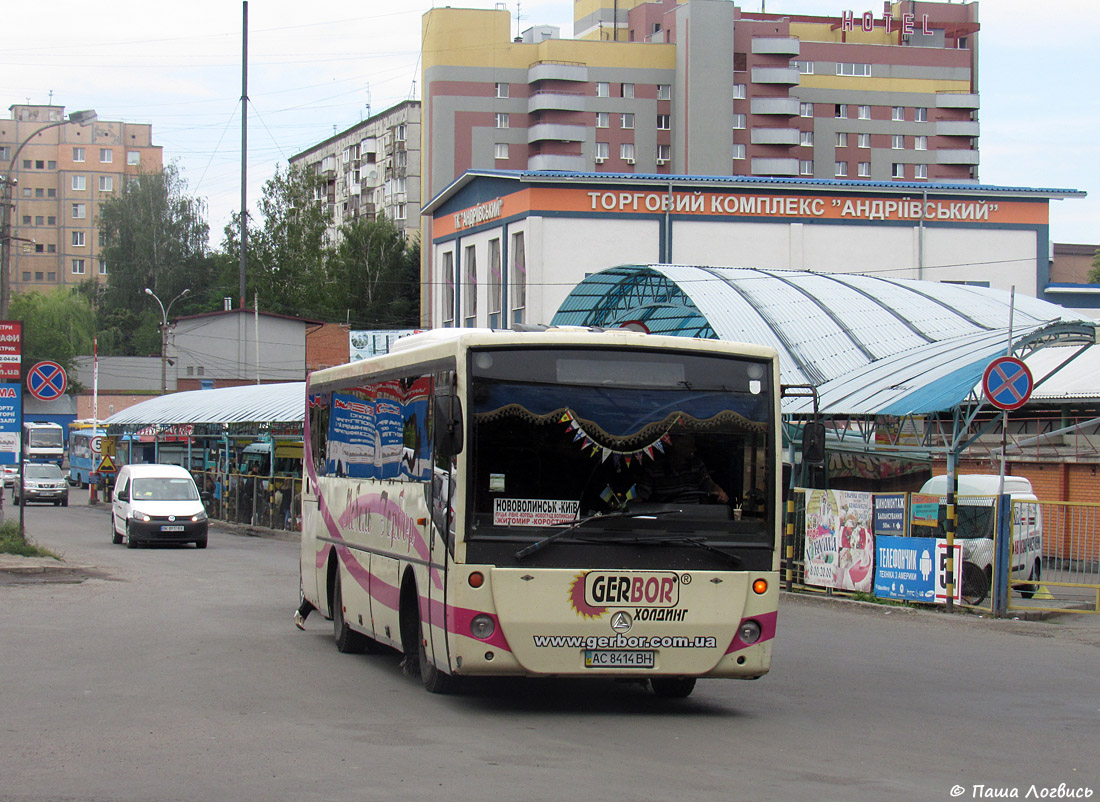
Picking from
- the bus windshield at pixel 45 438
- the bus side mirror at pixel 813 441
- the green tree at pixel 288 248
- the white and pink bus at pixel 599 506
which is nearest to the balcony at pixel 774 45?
the green tree at pixel 288 248

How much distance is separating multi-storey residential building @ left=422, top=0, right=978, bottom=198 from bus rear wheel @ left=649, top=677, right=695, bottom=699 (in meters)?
78.5

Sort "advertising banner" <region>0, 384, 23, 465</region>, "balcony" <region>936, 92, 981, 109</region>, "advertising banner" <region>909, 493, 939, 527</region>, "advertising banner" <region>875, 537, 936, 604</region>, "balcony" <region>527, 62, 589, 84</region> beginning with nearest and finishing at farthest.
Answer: "advertising banner" <region>875, 537, 936, 604</region> < "advertising banner" <region>909, 493, 939, 527</region> < "advertising banner" <region>0, 384, 23, 465</region> < "balcony" <region>527, 62, 589, 84</region> < "balcony" <region>936, 92, 981, 109</region>

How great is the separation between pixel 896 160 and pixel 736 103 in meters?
14.7

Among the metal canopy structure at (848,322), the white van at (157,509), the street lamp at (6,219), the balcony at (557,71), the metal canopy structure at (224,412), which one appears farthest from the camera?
the balcony at (557,71)

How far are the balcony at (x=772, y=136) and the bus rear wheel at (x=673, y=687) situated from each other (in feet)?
287

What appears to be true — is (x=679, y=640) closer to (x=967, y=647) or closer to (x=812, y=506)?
(x=967, y=647)

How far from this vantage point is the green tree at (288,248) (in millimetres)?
99938

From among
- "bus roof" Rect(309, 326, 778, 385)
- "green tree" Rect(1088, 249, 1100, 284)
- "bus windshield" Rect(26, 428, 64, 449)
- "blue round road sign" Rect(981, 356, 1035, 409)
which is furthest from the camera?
"green tree" Rect(1088, 249, 1100, 284)

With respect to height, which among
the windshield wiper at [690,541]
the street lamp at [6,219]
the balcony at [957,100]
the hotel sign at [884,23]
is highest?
the hotel sign at [884,23]

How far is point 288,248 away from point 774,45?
37.5m

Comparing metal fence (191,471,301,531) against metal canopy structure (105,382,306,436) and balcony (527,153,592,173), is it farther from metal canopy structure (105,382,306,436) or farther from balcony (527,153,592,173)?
balcony (527,153,592,173)

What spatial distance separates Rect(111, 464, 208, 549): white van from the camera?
31.9m

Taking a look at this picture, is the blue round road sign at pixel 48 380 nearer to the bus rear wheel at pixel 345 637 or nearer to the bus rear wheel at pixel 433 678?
the bus rear wheel at pixel 345 637

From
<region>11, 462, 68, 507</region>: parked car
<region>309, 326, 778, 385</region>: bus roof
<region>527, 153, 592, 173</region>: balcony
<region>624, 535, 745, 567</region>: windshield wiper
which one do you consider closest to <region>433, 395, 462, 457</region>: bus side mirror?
<region>309, 326, 778, 385</region>: bus roof
